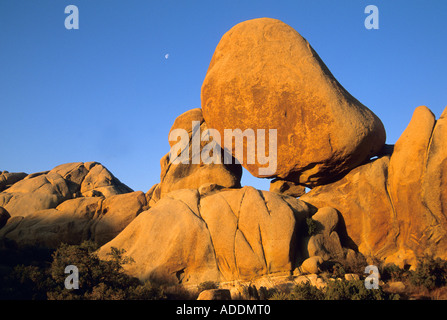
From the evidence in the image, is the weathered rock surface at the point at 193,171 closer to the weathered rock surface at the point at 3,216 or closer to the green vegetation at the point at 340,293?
the weathered rock surface at the point at 3,216

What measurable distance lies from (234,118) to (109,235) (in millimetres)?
8193

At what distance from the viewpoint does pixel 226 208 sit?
1738cm

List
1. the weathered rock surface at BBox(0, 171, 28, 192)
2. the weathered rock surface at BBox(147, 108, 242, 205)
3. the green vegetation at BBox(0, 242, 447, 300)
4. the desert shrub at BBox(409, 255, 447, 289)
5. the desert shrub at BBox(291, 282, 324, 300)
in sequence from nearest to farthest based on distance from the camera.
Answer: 1. the desert shrub at BBox(291, 282, 324, 300)
2. the green vegetation at BBox(0, 242, 447, 300)
3. the desert shrub at BBox(409, 255, 447, 289)
4. the weathered rock surface at BBox(147, 108, 242, 205)
5. the weathered rock surface at BBox(0, 171, 28, 192)

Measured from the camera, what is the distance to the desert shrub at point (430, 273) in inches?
581

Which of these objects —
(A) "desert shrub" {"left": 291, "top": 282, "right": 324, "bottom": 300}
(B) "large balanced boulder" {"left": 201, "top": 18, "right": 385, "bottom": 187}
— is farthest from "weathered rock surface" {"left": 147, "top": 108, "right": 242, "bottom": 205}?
(A) "desert shrub" {"left": 291, "top": 282, "right": 324, "bottom": 300}

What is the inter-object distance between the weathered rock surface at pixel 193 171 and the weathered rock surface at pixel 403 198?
494 centimetres

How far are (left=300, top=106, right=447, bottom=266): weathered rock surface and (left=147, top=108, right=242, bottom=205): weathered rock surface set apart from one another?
494 cm

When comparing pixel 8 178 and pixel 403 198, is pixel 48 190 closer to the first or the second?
pixel 8 178

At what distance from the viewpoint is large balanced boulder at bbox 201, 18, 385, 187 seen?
18016 mm

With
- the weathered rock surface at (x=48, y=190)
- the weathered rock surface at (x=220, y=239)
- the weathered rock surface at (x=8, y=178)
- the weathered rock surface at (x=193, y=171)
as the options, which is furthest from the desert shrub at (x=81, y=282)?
the weathered rock surface at (x=8, y=178)

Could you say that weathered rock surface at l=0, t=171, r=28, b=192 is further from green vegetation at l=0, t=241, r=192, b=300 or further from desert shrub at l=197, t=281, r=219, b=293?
desert shrub at l=197, t=281, r=219, b=293

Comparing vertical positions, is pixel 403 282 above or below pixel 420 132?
below
